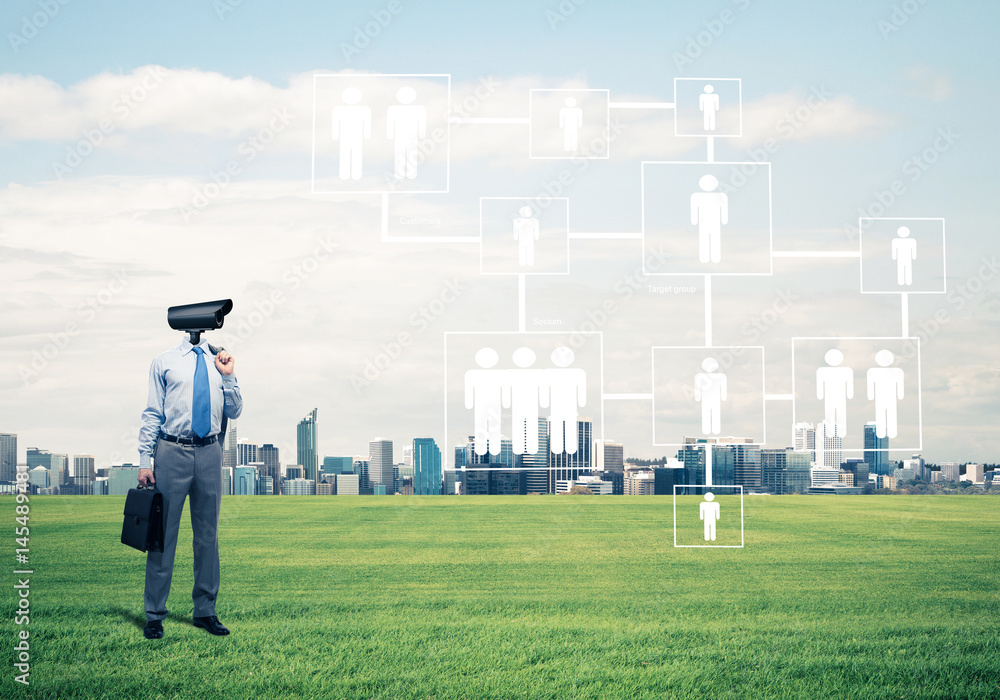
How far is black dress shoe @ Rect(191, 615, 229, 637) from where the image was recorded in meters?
7.65

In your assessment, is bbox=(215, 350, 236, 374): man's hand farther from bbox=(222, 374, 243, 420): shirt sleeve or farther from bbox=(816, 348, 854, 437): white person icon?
bbox=(816, 348, 854, 437): white person icon

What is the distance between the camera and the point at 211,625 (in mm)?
7695

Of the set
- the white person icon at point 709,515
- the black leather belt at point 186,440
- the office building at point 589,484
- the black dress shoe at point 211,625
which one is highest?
the black leather belt at point 186,440

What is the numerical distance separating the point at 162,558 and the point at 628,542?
7399mm

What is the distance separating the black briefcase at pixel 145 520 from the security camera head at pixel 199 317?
4.52 feet

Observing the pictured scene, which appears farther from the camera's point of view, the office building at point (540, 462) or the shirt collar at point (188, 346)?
the office building at point (540, 462)

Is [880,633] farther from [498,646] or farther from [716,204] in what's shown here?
[716,204]

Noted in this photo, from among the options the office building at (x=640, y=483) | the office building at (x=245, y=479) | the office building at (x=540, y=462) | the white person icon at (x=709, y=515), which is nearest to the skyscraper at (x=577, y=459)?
the office building at (x=540, y=462)

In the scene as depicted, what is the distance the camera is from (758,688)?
21.8 ft

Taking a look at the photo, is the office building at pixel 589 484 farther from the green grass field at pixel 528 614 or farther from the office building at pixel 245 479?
the office building at pixel 245 479

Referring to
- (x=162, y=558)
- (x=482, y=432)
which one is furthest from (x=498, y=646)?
Result: (x=482, y=432)

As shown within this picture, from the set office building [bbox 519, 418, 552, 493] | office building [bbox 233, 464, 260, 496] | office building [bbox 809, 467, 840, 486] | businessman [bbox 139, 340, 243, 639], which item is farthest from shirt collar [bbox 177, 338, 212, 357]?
office building [bbox 809, 467, 840, 486]

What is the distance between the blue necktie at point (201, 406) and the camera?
739 centimetres

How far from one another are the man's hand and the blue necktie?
14 centimetres
